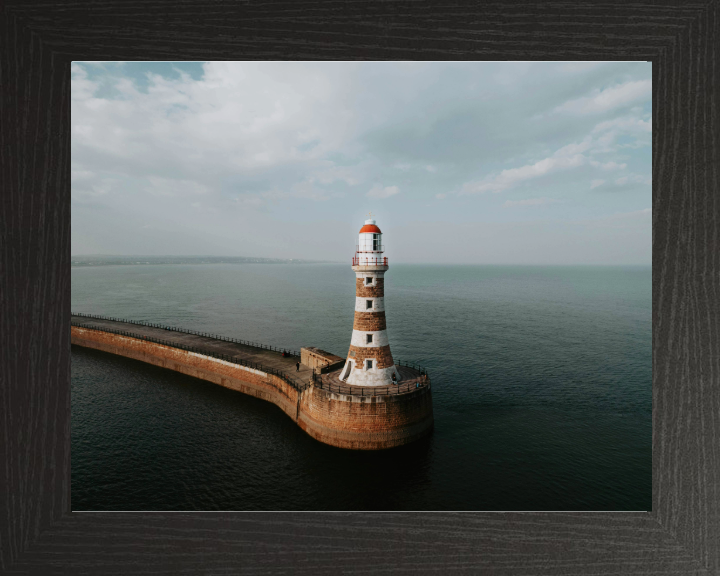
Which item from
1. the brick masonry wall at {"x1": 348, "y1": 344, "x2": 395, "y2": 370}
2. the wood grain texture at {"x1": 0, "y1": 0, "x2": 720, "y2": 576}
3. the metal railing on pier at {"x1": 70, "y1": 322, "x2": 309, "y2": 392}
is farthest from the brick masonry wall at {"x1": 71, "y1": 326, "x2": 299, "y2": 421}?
the wood grain texture at {"x1": 0, "y1": 0, "x2": 720, "y2": 576}

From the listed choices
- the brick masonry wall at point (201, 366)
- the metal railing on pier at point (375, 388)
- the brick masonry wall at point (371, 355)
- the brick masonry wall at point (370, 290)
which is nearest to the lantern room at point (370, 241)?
the brick masonry wall at point (370, 290)

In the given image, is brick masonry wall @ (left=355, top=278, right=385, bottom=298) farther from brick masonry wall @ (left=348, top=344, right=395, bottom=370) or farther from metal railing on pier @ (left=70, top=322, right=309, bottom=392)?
metal railing on pier @ (left=70, top=322, right=309, bottom=392)

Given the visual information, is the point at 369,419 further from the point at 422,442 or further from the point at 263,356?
the point at 263,356

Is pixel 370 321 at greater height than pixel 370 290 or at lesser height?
lesser

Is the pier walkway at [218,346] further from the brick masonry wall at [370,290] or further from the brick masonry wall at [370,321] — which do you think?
the brick masonry wall at [370,290]

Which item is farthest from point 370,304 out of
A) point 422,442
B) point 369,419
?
point 422,442

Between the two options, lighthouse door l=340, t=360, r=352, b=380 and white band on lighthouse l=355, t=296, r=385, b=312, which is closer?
white band on lighthouse l=355, t=296, r=385, b=312

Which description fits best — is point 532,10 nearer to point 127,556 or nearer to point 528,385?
point 127,556
